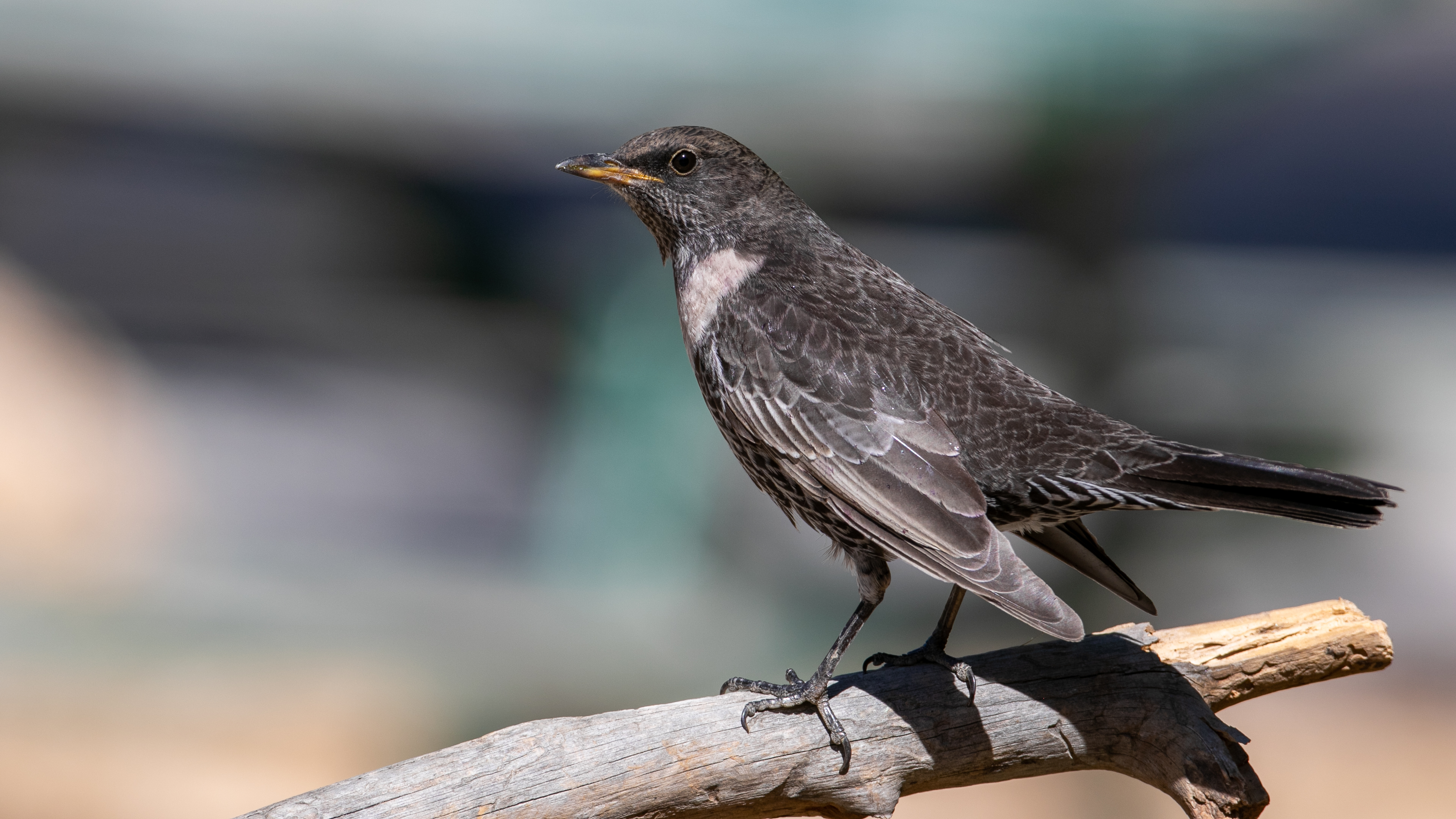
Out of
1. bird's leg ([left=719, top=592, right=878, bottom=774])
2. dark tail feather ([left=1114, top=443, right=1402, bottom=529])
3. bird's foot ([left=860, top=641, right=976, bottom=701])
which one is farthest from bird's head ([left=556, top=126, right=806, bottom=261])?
dark tail feather ([left=1114, top=443, right=1402, bottom=529])

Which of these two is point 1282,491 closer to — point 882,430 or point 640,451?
point 882,430

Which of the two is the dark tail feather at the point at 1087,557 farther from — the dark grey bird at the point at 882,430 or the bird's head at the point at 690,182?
the bird's head at the point at 690,182

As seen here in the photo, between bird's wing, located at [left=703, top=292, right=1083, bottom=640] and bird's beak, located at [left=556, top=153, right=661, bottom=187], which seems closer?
bird's wing, located at [left=703, top=292, right=1083, bottom=640]

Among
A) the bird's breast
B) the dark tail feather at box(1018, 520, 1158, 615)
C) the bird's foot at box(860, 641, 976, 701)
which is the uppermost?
the bird's breast

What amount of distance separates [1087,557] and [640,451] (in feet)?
14.4

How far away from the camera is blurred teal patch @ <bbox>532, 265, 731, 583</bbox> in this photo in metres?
7.59

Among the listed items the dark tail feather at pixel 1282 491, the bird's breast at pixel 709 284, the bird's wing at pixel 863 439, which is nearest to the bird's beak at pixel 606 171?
the bird's breast at pixel 709 284

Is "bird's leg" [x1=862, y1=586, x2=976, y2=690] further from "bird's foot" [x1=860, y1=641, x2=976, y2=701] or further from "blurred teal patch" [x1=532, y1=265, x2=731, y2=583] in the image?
"blurred teal patch" [x1=532, y1=265, x2=731, y2=583]

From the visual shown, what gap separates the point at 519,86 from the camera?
7.51 meters

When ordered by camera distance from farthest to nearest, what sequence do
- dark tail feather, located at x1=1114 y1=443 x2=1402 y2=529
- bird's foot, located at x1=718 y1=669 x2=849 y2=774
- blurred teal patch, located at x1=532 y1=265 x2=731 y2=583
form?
blurred teal patch, located at x1=532 y1=265 x2=731 y2=583 < bird's foot, located at x1=718 y1=669 x2=849 y2=774 < dark tail feather, located at x1=1114 y1=443 x2=1402 y2=529

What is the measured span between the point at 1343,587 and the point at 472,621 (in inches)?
230

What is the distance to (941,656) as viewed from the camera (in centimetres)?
344

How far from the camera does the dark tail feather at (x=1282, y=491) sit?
2.85 meters

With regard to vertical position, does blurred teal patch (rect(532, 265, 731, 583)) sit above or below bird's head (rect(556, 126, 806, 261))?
above
